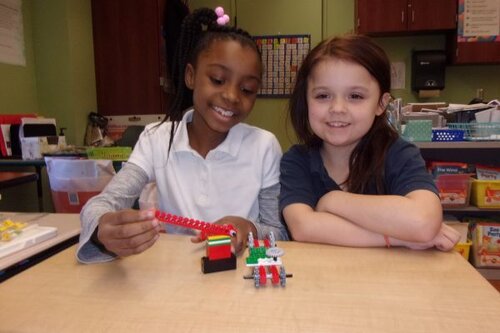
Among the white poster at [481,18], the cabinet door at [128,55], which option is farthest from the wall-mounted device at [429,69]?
the cabinet door at [128,55]

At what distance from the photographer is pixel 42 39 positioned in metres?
2.91

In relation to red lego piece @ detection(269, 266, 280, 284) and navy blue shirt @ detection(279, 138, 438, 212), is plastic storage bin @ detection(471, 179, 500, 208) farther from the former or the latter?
red lego piece @ detection(269, 266, 280, 284)

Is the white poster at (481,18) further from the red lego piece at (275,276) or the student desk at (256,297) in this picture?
the red lego piece at (275,276)

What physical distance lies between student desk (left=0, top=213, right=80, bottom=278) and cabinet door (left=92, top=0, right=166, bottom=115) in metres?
2.23

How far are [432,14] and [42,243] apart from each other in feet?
10.4

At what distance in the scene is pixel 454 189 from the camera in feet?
7.15

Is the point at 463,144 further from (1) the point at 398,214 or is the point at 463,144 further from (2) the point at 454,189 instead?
(1) the point at 398,214

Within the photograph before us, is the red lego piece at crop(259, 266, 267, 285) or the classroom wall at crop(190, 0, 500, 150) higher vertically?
the classroom wall at crop(190, 0, 500, 150)

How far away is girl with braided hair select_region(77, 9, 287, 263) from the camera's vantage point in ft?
3.58

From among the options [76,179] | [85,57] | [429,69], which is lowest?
[76,179]

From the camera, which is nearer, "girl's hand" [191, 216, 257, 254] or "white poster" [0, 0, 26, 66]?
"girl's hand" [191, 216, 257, 254]

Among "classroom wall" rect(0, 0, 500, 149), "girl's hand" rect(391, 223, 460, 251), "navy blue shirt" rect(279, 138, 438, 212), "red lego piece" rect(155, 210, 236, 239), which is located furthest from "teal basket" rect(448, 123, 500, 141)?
"red lego piece" rect(155, 210, 236, 239)

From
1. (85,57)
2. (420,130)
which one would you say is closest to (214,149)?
(420,130)

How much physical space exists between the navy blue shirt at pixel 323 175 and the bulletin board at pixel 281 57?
2.58 m
